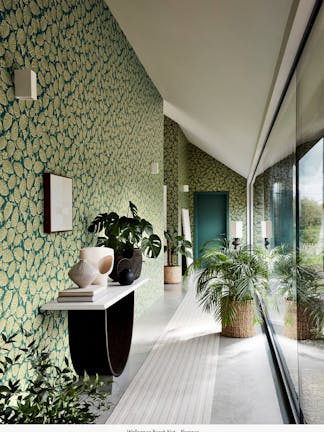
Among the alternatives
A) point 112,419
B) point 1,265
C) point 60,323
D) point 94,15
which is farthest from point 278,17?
point 112,419

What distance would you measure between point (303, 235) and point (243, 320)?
2.45 m

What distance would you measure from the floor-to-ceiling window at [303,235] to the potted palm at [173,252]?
17.4 ft

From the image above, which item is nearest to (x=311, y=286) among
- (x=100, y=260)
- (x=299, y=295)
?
(x=299, y=295)

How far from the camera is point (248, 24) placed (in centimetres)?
322

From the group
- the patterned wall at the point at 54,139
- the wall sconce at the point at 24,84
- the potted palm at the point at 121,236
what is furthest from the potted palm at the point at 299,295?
the wall sconce at the point at 24,84

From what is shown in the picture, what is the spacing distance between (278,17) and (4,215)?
1.96 metres

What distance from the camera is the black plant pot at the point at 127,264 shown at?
3.69 meters

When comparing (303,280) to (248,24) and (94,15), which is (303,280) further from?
(94,15)

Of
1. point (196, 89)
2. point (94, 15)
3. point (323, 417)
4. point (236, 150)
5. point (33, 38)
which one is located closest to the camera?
point (323, 417)

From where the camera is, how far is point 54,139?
300cm

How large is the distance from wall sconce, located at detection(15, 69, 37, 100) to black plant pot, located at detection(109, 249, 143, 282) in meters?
1.66

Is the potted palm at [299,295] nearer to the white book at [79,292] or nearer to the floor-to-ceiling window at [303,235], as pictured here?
the floor-to-ceiling window at [303,235]

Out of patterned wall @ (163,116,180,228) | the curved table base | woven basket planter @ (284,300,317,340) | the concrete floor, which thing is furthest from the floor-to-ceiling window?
patterned wall @ (163,116,180,228)

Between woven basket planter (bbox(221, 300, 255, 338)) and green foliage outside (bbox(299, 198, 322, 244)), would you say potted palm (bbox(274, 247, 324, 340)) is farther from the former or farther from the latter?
woven basket planter (bbox(221, 300, 255, 338))
